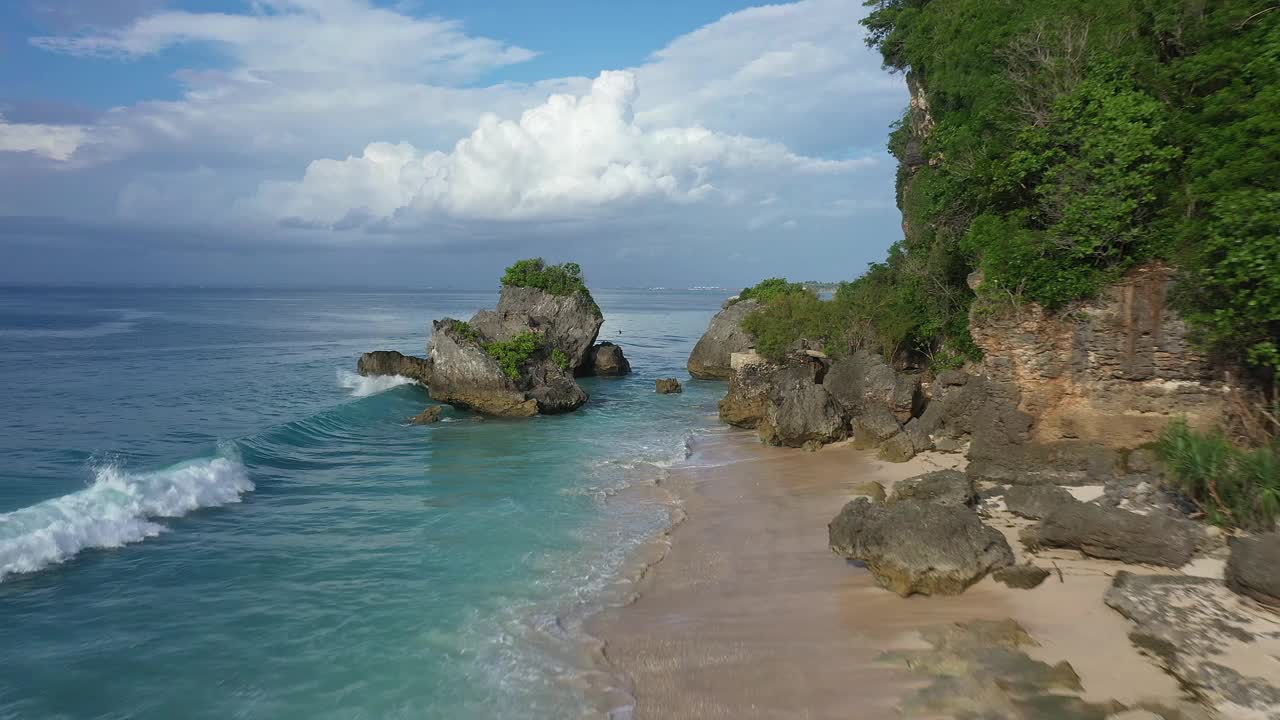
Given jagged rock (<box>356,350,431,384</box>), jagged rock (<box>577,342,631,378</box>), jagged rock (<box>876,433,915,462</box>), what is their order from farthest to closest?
1. jagged rock (<box>577,342,631,378</box>)
2. jagged rock (<box>356,350,431,384</box>)
3. jagged rock (<box>876,433,915,462</box>)

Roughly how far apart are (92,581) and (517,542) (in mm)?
6805

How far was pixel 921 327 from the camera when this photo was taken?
2267 centimetres

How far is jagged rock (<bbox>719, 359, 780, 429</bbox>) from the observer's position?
76.5 ft

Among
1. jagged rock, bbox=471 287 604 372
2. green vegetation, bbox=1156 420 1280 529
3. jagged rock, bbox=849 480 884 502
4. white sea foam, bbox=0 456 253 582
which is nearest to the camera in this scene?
green vegetation, bbox=1156 420 1280 529

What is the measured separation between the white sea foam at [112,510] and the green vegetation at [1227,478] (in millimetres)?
17895

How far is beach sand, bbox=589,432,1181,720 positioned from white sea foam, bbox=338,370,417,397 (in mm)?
24653

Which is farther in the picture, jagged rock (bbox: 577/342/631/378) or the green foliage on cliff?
jagged rock (bbox: 577/342/631/378)

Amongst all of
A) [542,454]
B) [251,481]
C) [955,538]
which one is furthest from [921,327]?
[251,481]

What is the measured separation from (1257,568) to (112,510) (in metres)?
18.3

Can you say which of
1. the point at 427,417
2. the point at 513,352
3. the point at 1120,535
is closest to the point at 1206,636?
the point at 1120,535

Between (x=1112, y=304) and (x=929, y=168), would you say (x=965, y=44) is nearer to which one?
(x=929, y=168)

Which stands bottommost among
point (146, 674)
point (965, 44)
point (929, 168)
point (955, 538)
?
point (146, 674)

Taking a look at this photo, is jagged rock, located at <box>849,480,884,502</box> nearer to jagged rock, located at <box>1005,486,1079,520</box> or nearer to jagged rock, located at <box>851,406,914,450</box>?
jagged rock, located at <box>1005,486,1079,520</box>

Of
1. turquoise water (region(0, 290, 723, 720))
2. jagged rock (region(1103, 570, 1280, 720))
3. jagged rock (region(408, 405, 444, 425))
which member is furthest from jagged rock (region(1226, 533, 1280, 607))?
jagged rock (region(408, 405, 444, 425))
